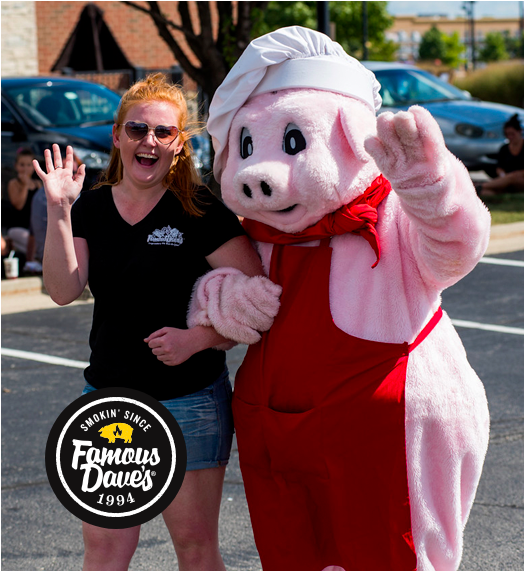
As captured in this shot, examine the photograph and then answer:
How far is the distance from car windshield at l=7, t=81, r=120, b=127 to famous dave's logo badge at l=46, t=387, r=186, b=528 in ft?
26.9

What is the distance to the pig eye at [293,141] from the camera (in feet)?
8.21

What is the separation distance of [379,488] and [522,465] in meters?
2.22

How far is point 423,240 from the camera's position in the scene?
236 cm

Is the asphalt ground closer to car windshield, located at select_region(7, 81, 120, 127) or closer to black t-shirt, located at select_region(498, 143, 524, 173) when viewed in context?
car windshield, located at select_region(7, 81, 120, 127)

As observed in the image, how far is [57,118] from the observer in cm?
1045

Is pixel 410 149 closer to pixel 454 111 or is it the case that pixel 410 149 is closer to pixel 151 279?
pixel 151 279

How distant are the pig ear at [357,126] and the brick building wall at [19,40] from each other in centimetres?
2408

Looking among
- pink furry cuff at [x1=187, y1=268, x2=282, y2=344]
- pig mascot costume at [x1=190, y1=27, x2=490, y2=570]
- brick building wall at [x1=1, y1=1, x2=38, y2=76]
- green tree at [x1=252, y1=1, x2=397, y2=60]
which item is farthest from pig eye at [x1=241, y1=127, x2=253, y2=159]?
green tree at [x1=252, y1=1, x2=397, y2=60]

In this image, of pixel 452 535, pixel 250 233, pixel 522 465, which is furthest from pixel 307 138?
→ pixel 522 465

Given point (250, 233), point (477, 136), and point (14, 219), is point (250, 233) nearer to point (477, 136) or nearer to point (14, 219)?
point (14, 219)

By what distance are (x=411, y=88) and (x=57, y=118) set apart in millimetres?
5639

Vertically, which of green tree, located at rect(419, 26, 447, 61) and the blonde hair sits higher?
green tree, located at rect(419, 26, 447, 61)

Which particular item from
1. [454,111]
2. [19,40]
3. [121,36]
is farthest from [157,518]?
[121,36]

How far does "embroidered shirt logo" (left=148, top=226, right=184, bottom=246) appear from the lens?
268 centimetres
